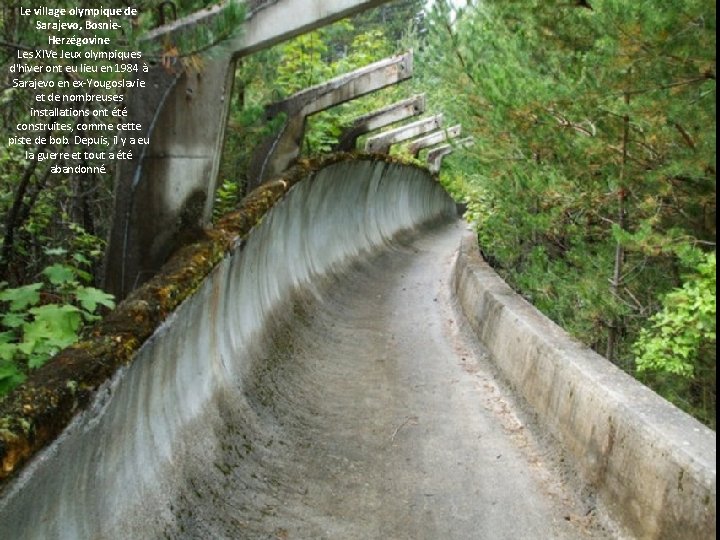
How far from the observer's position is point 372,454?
4672 mm

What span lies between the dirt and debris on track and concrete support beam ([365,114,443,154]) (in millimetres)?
13218

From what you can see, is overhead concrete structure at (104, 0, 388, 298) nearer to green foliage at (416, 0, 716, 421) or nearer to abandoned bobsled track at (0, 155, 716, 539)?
abandoned bobsled track at (0, 155, 716, 539)

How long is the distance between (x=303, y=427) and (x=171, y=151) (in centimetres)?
234

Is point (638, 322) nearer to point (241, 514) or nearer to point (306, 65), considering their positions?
point (241, 514)

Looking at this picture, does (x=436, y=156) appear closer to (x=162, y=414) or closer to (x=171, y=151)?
(x=171, y=151)

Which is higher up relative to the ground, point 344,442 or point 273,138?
point 273,138

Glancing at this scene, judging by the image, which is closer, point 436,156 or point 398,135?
point 398,135

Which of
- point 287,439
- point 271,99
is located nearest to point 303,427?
point 287,439

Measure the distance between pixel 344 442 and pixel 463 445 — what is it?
907 millimetres

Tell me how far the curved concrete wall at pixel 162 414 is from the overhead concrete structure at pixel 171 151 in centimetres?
57

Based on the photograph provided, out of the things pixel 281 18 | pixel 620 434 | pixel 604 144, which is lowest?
pixel 620 434

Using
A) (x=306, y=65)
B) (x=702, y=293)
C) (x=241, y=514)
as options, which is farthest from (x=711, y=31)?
(x=306, y=65)

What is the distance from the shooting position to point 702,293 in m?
3.57

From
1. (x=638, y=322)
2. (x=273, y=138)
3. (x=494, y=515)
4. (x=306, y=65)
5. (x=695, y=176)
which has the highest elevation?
(x=306, y=65)
